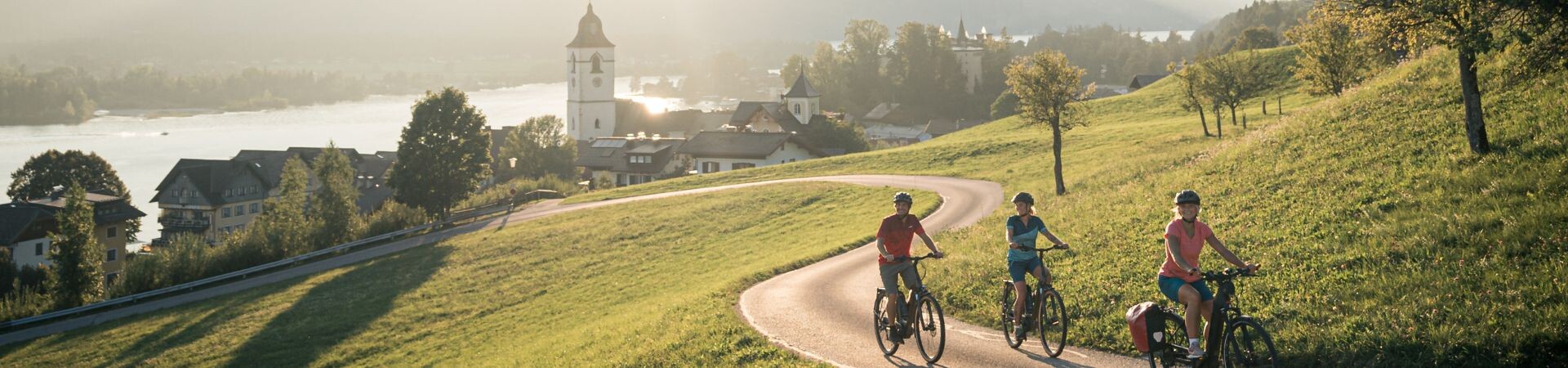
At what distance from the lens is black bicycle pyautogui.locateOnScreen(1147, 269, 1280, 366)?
11117 mm

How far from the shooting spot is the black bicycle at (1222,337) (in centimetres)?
1112

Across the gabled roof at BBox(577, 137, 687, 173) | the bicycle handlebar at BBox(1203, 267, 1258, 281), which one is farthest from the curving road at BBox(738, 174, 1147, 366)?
the gabled roof at BBox(577, 137, 687, 173)

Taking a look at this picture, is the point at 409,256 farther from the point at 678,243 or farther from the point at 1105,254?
the point at 1105,254

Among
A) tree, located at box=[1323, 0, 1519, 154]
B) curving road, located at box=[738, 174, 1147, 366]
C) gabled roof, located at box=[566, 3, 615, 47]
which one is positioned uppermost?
A: gabled roof, located at box=[566, 3, 615, 47]

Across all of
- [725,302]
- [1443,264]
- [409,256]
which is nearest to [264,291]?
[409,256]

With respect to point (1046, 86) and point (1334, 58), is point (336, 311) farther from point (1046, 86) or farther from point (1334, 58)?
point (1334, 58)

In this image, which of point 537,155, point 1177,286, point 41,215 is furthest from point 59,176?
point 1177,286

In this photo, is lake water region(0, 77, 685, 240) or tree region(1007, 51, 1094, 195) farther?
lake water region(0, 77, 685, 240)

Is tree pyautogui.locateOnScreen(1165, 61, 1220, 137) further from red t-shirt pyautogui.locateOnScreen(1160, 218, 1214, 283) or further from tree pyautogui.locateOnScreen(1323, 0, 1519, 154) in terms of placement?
red t-shirt pyautogui.locateOnScreen(1160, 218, 1214, 283)

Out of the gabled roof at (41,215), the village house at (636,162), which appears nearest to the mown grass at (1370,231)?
the village house at (636,162)

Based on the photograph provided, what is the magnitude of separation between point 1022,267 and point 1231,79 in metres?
39.2

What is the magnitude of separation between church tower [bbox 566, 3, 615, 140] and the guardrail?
70911 millimetres

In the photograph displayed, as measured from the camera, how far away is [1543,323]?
1124cm

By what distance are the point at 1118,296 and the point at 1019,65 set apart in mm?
23460
